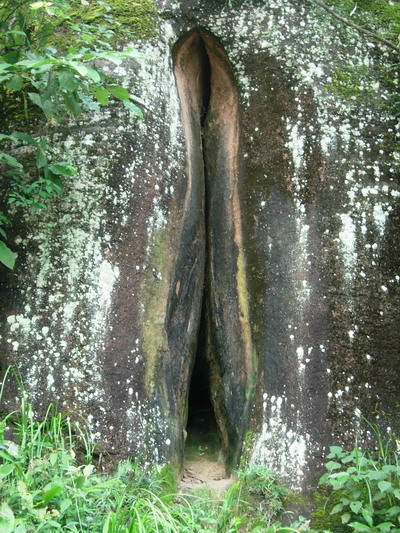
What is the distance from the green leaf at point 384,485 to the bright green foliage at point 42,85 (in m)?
1.86

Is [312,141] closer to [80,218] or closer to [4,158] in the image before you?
[80,218]

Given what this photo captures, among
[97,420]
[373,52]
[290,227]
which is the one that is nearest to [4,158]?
[97,420]

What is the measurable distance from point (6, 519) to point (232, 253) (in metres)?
2.12

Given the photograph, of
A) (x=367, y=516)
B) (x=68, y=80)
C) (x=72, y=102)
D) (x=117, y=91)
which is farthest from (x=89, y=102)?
(x=367, y=516)

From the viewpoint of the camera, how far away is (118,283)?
3.50 metres

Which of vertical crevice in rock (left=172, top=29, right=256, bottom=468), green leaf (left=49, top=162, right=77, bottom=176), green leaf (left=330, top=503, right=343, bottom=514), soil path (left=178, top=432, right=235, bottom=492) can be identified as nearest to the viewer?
green leaf (left=330, top=503, right=343, bottom=514)

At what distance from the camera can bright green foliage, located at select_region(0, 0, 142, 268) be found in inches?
110

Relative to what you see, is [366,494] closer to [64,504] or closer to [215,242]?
[64,504]

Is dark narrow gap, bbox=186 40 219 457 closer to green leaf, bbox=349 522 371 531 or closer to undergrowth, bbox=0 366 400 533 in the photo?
undergrowth, bbox=0 366 400 533

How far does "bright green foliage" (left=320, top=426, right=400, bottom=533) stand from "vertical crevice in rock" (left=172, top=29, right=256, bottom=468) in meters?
0.75

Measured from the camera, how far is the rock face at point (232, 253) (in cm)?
337

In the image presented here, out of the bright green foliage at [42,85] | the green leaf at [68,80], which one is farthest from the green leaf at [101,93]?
the green leaf at [68,80]

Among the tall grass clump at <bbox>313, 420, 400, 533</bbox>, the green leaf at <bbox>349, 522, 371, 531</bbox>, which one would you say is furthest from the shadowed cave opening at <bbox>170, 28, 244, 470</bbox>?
the green leaf at <bbox>349, 522, 371, 531</bbox>

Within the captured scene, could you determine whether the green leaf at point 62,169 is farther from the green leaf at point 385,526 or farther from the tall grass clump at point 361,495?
the green leaf at point 385,526
